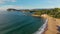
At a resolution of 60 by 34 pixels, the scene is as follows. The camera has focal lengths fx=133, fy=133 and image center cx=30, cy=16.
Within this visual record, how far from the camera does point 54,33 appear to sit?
1155 inches

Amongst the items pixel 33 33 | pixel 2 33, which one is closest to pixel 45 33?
pixel 33 33

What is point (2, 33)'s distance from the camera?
32.6m

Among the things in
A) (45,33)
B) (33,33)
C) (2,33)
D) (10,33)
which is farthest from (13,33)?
(45,33)

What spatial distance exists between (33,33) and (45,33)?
3.65 m

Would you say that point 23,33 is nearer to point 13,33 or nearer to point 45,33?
point 13,33

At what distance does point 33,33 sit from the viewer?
32062mm

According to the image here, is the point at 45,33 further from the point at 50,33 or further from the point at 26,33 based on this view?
the point at 26,33

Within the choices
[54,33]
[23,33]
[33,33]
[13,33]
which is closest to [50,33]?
[54,33]

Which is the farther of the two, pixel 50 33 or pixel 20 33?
pixel 20 33

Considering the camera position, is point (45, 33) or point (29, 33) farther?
point (29, 33)

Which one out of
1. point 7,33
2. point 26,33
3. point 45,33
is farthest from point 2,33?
point 45,33

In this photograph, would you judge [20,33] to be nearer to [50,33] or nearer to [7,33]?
[7,33]

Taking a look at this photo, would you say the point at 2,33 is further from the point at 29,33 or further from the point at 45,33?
the point at 45,33

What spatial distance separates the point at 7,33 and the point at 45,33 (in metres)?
9.37
